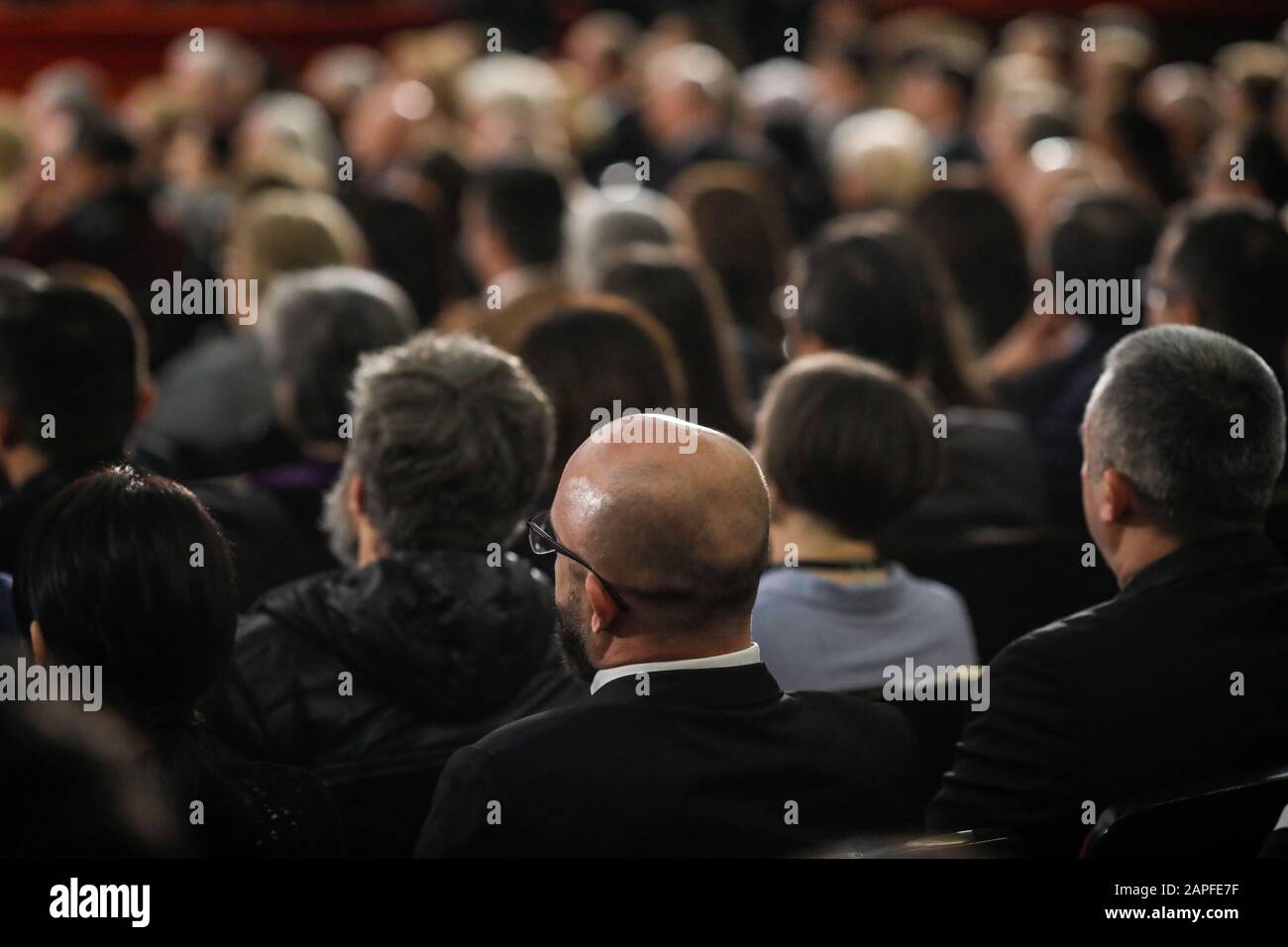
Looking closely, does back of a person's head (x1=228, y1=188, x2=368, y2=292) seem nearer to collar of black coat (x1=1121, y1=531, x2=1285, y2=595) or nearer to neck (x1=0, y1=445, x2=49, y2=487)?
neck (x1=0, y1=445, x2=49, y2=487)

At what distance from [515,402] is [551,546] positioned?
592 millimetres

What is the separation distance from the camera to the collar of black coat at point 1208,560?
2004 millimetres

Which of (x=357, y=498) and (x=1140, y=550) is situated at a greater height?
(x=357, y=498)

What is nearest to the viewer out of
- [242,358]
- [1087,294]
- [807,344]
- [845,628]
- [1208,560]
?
[1208,560]

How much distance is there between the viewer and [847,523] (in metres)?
2.50

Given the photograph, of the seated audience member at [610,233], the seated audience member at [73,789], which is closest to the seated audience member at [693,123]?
the seated audience member at [610,233]

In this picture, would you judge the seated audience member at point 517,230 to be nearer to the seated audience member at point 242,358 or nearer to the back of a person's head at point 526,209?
the back of a person's head at point 526,209

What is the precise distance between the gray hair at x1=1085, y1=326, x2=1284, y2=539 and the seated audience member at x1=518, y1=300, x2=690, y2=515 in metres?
1.05

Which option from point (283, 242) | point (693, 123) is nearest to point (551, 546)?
point (283, 242)

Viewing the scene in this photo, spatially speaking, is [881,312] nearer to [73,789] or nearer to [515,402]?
[515,402]

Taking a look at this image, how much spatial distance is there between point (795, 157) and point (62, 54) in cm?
487

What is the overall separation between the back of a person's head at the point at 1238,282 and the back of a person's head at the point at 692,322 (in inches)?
38.7
